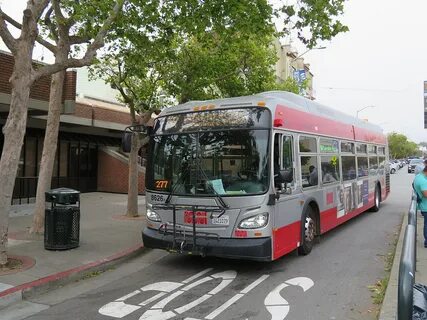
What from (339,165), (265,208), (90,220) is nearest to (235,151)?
(265,208)

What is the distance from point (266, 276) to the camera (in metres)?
7.27

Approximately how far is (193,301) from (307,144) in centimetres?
402

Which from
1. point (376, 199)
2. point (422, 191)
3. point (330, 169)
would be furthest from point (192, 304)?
point (376, 199)

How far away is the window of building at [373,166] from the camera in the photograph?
1421 centimetres

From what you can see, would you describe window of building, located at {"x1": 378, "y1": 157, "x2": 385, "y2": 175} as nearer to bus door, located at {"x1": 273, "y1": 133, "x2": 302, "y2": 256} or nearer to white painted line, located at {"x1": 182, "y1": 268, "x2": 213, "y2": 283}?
bus door, located at {"x1": 273, "y1": 133, "x2": 302, "y2": 256}

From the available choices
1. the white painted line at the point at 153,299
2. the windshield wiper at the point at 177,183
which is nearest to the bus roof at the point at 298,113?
the windshield wiper at the point at 177,183

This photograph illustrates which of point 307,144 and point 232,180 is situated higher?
point 307,144

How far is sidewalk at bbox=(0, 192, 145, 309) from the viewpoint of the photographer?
666cm

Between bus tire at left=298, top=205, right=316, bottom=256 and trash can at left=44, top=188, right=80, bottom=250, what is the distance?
14.2ft

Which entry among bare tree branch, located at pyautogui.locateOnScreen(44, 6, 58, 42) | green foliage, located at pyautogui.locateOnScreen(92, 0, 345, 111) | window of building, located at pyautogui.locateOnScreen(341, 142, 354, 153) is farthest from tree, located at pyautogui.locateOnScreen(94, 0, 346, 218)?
window of building, located at pyautogui.locateOnScreen(341, 142, 354, 153)

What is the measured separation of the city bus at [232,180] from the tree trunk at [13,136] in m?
2.14

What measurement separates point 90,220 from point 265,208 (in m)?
7.39

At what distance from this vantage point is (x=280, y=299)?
6.08m

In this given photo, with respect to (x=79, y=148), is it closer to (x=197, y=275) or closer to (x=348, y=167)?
(x=348, y=167)
